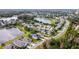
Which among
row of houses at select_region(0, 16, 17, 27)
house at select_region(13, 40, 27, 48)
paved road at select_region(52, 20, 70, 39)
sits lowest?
house at select_region(13, 40, 27, 48)

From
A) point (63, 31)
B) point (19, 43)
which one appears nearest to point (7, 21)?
point (19, 43)

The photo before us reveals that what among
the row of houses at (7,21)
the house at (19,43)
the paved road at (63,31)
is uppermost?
the row of houses at (7,21)

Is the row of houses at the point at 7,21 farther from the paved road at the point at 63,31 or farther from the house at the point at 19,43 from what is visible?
the paved road at the point at 63,31

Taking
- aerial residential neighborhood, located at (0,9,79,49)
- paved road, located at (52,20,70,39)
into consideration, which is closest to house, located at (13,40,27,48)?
aerial residential neighborhood, located at (0,9,79,49)

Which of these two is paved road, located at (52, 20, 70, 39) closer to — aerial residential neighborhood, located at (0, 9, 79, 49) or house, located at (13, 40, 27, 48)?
aerial residential neighborhood, located at (0, 9, 79, 49)

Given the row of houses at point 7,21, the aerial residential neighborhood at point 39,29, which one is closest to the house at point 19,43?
the aerial residential neighborhood at point 39,29

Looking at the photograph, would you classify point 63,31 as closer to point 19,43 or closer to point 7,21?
point 19,43
